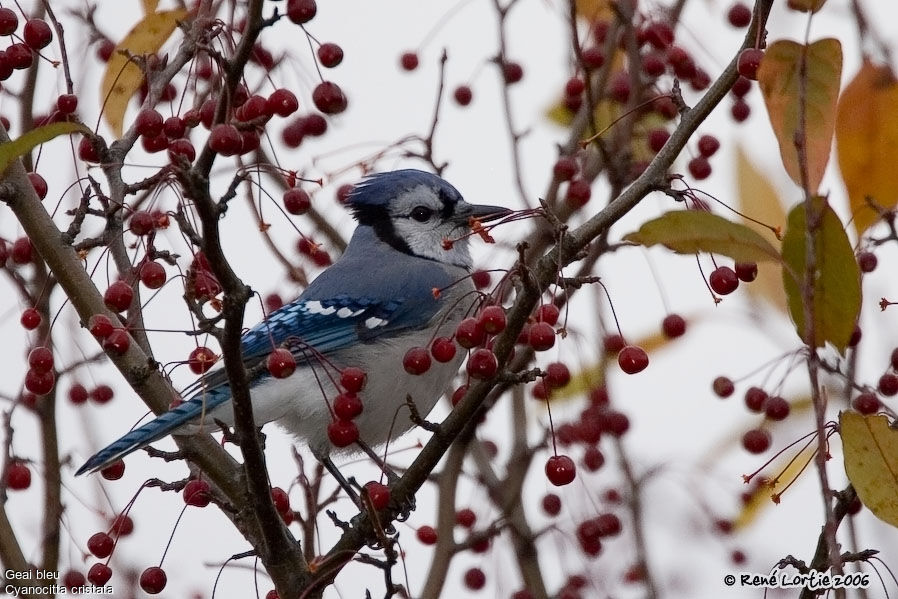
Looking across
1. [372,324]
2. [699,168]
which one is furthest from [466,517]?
[699,168]

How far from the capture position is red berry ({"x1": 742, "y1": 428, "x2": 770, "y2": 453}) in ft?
9.73

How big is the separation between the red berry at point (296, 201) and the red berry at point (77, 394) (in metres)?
1.00

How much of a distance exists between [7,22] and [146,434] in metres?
0.92

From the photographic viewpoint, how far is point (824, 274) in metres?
1.81

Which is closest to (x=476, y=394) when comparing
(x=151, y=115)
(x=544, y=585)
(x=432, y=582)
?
(x=151, y=115)

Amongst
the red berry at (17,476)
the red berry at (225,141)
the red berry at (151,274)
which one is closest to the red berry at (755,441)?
the red berry at (151,274)

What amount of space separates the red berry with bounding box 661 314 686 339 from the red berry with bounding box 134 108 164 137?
1.50m

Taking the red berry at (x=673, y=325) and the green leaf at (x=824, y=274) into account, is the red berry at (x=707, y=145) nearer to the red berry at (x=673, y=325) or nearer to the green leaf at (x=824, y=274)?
the red berry at (x=673, y=325)

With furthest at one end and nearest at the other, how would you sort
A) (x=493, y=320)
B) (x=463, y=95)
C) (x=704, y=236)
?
1. (x=463, y=95)
2. (x=493, y=320)
3. (x=704, y=236)

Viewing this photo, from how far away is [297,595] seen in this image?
93.0 inches

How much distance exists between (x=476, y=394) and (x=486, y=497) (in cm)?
144

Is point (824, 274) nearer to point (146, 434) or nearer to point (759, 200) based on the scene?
point (759, 200)

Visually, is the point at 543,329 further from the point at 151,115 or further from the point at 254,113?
the point at 151,115

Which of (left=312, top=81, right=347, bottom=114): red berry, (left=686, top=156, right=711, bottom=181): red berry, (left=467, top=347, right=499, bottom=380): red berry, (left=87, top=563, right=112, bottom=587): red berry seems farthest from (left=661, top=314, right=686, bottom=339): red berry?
(left=87, top=563, right=112, bottom=587): red berry
